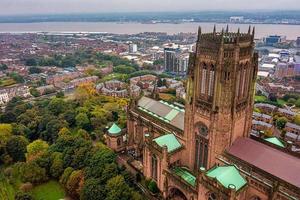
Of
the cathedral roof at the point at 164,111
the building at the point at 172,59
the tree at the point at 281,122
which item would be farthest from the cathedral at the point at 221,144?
the building at the point at 172,59

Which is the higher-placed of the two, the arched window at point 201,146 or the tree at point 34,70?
the arched window at point 201,146

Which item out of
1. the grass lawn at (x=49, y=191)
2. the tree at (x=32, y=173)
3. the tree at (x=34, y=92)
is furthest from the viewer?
the tree at (x=34, y=92)

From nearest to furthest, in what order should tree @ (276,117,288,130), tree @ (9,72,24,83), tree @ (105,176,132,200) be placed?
Answer: tree @ (105,176,132,200)
tree @ (276,117,288,130)
tree @ (9,72,24,83)

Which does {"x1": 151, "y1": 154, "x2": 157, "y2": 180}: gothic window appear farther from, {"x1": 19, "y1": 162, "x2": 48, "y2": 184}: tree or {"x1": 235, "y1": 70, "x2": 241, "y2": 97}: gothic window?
{"x1": 19, "y1": 162, "x2": 48, "y2": 184}: tree

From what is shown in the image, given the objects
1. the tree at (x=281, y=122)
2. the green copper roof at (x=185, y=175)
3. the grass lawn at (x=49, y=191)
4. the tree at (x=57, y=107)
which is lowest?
the grass lawn at (x=49, y=191)

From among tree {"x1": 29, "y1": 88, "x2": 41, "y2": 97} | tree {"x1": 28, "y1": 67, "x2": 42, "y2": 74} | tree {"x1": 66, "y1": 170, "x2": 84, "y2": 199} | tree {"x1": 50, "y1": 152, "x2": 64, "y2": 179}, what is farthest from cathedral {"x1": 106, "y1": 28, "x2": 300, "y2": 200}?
tree {"x1": 28, "y1": 67, "x2": 42, "y2": 74}

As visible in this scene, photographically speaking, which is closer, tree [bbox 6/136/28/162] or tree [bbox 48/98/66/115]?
tree [bbox 6/136/28/162]

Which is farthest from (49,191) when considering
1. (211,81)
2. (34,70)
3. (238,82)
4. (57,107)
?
(34,70)

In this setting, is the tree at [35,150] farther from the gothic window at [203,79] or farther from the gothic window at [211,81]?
the gothic window at [211,81]
